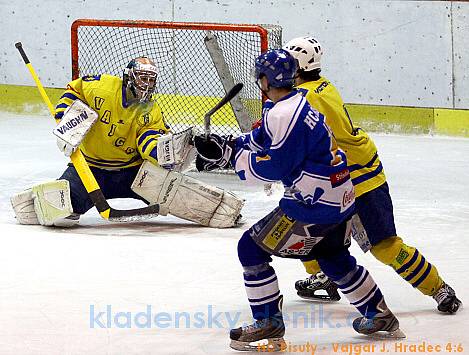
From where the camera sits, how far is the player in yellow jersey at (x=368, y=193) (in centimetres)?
370

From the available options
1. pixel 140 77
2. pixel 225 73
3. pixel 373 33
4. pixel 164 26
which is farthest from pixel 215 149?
pixel 373 33

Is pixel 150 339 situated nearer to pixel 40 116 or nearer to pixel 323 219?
pixel 323 219

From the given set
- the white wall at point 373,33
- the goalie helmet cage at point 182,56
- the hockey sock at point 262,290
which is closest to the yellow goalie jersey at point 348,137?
the hockey sock at point 262,290

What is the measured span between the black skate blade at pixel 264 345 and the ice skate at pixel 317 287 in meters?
0.69

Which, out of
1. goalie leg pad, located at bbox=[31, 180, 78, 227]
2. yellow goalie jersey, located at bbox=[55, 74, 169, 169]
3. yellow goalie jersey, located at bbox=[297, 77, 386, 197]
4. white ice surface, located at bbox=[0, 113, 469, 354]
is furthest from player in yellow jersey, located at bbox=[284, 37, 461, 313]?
goalie leg pad, located at bbox=[31, 180, 78, 227]

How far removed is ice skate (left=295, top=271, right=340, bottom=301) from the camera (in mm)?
4004

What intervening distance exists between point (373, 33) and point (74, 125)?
11.8 feet

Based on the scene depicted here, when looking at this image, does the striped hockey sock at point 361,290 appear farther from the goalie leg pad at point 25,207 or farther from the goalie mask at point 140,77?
the goalie leg pad at point 25,207

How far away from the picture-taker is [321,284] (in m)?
4.00

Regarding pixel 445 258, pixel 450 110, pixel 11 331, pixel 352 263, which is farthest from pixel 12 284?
pixel 450 110

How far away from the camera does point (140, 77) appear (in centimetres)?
523

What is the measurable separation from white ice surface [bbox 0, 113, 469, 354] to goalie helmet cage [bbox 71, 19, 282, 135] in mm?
781

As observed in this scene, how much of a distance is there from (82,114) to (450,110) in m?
3.69

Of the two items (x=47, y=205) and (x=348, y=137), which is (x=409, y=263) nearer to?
(x=348, y=137)
